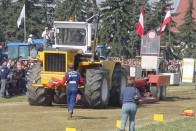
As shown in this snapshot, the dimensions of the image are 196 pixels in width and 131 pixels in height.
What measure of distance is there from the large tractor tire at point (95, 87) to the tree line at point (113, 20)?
89.1ft

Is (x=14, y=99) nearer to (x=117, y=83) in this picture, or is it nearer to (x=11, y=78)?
(x=11, y=78)

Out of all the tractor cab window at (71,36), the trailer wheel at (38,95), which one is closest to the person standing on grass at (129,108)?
the trailer wheel at (38,95)

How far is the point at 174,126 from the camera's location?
16.4 m

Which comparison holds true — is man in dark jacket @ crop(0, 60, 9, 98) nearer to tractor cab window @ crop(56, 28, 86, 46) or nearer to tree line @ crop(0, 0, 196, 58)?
tractor cab window @ crop(56, 28, 86, 46)

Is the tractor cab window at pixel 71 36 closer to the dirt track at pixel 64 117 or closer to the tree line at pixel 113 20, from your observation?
the dirt track at pixel 64 117

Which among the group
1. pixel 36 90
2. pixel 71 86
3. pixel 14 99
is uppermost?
pixel 71 86

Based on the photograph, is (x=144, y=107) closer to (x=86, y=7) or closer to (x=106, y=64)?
(x=106, y=64)

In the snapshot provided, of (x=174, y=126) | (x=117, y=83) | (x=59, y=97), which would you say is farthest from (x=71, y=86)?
(x=117, y=83)

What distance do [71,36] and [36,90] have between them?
7.79ft

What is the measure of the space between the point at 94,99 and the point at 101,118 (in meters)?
2.06

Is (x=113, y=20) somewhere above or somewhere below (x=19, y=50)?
above

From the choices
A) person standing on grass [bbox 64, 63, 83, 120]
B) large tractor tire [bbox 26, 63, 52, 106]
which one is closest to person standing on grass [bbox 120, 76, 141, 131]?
person standing on grass [bbox 64, 63, 83, 120]

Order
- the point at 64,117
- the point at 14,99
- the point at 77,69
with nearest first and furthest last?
the point at 64,117 < the point at 77,69 < the point at 14,99

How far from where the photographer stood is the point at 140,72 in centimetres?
2634
